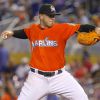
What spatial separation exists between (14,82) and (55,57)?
11.6 ft

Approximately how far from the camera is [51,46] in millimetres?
8719

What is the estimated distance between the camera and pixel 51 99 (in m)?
9.74

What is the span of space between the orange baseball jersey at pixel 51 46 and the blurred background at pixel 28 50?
2.89 m

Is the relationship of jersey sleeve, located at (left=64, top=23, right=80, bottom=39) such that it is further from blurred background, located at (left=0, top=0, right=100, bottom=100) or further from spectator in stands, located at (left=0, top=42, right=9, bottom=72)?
spectator in stands, located at (left=0, top=42, right=9, bottom=72)

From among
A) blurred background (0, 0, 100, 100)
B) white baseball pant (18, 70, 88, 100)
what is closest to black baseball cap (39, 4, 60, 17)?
white baseball pant (18, 70, 88, 100)

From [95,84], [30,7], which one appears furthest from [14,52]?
[95,84]

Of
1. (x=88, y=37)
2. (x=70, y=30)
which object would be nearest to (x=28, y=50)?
(x=88, y=37)

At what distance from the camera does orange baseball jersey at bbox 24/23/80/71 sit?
872 centimetres

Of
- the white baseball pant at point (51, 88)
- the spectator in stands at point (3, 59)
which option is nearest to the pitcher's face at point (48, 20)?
the white baseball pant at point (51, 88)

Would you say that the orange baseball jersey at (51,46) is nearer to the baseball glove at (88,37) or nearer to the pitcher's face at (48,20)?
the pitcher's face at (48,20)

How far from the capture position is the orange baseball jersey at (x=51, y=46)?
8719 millimetres

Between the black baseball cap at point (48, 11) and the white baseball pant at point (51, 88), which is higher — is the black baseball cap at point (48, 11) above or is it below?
above

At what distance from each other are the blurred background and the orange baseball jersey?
2.89 m

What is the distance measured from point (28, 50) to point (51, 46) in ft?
22.9
